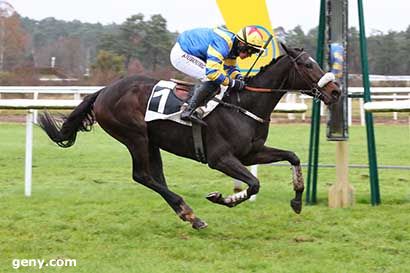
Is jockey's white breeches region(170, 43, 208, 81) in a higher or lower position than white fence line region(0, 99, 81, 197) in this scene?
higher

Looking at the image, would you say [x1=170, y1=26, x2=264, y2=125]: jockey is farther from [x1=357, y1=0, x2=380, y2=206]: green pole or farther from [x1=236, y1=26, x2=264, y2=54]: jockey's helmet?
[x1=357, y1=0, x2=380, y2=206]: green pole

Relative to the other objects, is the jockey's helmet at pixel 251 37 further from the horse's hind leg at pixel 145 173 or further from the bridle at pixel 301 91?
the horse's hind leg at pixel 145 173

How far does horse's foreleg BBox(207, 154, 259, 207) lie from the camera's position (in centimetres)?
564

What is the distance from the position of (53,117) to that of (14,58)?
3639cm

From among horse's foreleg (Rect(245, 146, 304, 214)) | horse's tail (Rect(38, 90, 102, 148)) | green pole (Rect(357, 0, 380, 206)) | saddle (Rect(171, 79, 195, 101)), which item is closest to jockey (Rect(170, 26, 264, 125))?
saddle (Rect(171, 79, 195, 101))

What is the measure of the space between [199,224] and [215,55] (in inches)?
55.3

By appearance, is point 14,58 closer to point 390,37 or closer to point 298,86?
point 390,37

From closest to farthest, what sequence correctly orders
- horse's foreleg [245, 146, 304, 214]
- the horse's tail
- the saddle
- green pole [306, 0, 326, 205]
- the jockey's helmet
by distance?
1. the jockey's helmet
2. horse's foreleg [245, 146, 304, 214]
3. the saddle
4. the horse's tail
5. green pole [306, 0, 326, 205]

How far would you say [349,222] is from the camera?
6027 mm

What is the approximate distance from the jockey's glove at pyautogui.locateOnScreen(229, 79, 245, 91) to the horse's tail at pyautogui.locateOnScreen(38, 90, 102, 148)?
1.45 m

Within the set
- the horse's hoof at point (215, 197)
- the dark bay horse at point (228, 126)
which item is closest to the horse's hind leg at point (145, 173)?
the dark bay horse at point (228, 126)

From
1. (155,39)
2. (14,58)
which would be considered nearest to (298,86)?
(155,39)

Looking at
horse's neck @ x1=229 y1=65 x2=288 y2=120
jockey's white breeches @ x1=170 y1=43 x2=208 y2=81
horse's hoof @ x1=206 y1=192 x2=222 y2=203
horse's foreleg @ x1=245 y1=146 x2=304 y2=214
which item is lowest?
horse's hoof @ x1=206 y1=192 x2=222 y2=203

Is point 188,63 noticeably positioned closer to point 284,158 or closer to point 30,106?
point 284,158
